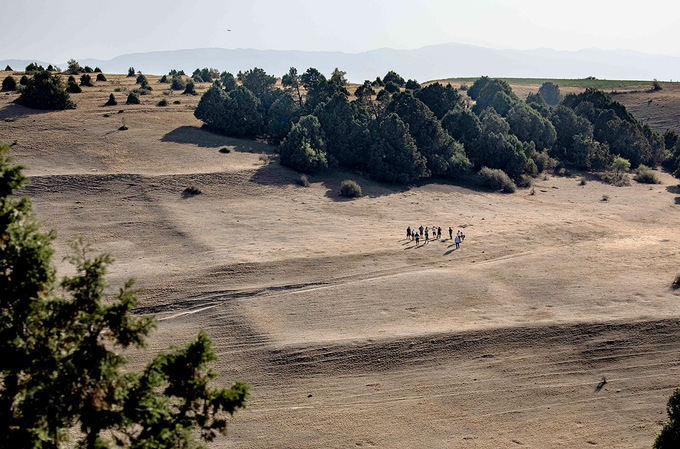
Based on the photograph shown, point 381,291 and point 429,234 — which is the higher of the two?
point 429,234

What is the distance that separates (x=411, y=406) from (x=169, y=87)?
A: 71499mm

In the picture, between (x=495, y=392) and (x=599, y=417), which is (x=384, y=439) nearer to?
(x=495, y=392)

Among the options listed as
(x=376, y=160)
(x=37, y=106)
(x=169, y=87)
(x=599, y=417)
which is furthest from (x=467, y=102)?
(x=599, y=417)

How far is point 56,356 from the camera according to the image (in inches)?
348

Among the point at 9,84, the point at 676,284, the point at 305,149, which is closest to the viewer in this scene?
the point at 676,284

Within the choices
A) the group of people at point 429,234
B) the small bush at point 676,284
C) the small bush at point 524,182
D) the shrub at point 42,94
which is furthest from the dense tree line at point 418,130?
the small bush at point 676,284

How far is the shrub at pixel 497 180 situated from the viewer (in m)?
54.0

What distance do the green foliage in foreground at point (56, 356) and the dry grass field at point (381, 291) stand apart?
27.2ft

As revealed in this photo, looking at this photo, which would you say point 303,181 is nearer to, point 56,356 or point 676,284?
point 676,284

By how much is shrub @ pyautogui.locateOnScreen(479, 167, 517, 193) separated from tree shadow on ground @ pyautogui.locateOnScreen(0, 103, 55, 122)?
44019 mm

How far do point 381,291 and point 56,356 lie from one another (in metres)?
19.2

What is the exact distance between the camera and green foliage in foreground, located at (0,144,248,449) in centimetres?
837

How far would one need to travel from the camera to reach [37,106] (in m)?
56.0

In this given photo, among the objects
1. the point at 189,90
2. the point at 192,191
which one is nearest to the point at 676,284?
the point at 192,191
